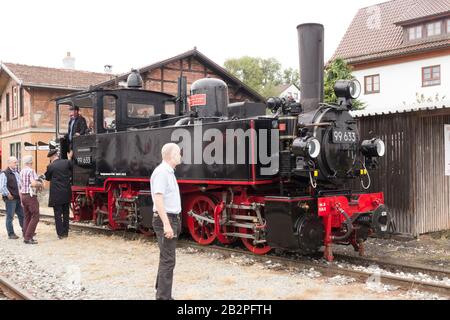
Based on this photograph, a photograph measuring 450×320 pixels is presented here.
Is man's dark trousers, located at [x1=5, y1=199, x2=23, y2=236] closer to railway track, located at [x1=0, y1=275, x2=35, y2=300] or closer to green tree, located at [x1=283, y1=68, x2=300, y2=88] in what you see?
railway track, located at [x1=0, y1=275, x2=35, y2=300]

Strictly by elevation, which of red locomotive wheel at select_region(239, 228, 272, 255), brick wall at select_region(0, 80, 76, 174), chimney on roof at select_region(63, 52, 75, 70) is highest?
chimney on roof at select_region(63, 52, 75, 70)

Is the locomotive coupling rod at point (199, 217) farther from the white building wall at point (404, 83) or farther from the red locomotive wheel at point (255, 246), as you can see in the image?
the white building wall at point (404, 83)

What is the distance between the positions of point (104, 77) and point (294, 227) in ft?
66.3

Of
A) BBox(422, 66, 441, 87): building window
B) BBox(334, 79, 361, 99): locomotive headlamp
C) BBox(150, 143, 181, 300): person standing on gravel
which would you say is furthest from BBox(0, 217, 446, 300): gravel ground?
BBox(422, 66, 441, 87): building window

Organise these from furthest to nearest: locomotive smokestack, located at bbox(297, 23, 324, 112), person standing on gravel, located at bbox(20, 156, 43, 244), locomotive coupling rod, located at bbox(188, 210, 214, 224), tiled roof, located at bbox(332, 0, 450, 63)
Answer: tiled roof, located at bbox(332, 0, 450, 63)
person standing on gravel, located at bbox(20, 156, 43, 244)
locomotive coupling rod, located at bbox(188, 210, 214, 224)
locomotive smokestack, located at bbox(297, 23, 324, 112)

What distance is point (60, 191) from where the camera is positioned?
9.45m

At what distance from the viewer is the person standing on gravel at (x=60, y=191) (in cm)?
941

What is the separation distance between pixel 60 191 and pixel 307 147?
5.05 meters

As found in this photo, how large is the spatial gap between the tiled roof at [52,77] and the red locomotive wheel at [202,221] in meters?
15.1

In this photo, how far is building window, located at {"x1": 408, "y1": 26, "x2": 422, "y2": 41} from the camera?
23.8 meters

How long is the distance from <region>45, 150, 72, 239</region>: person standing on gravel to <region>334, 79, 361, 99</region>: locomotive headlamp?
5144mm

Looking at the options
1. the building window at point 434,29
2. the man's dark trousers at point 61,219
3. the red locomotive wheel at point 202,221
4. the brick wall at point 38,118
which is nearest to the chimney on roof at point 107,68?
the brick wall at point 38,118

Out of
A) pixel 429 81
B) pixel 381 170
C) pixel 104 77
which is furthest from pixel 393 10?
pixel 381 170

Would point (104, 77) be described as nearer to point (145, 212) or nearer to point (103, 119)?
point (103, 119)
